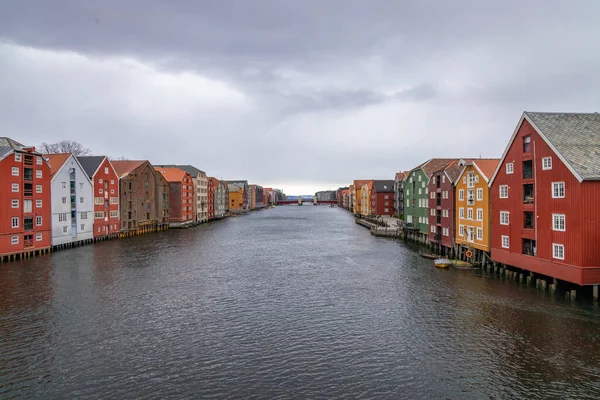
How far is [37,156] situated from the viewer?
52781 mm

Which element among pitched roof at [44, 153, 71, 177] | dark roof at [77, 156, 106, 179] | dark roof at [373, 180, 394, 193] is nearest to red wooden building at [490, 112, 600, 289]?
pitched roof at [44, 153, 71, 177]

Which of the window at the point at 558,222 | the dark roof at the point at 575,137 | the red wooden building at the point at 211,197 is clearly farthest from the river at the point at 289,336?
the red wooden building at the point at 211,197

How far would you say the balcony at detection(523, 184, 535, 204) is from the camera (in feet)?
109

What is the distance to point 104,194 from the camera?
72.7 m

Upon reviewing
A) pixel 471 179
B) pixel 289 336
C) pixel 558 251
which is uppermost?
pixel 471 179

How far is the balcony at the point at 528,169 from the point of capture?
33.5 meters

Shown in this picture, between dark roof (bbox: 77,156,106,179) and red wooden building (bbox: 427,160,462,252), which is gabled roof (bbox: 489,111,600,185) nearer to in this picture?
red wooden building (bbox: 427,160,462,252)

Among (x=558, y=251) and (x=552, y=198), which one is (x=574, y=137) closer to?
(x=552, y=198)

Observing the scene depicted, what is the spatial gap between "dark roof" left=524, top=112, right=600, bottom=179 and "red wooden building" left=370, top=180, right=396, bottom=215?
8684 cm

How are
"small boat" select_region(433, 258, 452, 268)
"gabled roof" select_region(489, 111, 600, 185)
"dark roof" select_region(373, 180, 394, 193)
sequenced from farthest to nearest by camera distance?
"dark roof" select_region(373, 180, 394, 193), "small boat" select_region(433, 258, 452, 268), "gabled roof" select_region(489, 111, 600, 185)

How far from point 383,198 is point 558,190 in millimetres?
92624

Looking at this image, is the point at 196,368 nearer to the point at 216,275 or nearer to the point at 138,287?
the point at 138,287

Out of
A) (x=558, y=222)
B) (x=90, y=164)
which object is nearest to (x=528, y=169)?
(x=558, y=222)

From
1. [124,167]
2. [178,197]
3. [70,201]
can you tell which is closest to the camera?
[70,201]
